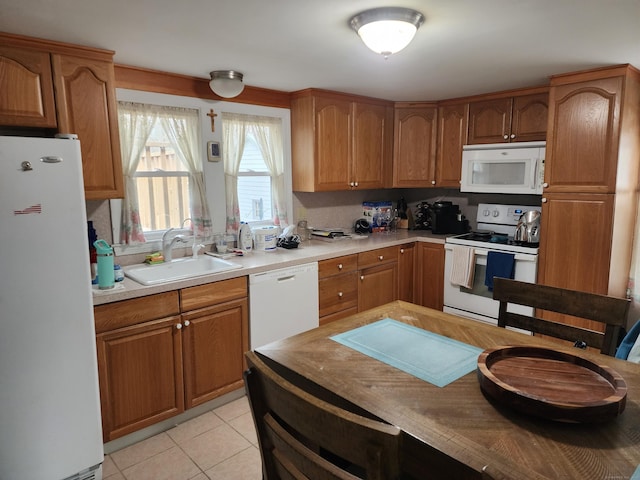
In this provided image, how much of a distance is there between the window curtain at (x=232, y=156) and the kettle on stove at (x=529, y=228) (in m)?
2.24

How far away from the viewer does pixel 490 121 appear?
A: 139 inches

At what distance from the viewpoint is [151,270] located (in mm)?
2730

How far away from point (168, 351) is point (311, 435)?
1699 mm

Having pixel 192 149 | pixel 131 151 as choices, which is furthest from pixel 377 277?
pixel 131 151

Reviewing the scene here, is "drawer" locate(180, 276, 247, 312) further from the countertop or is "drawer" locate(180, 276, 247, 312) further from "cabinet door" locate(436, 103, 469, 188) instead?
"cabinet door" locate(436, 103, 469, 188)

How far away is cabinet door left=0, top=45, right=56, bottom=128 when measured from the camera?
6.49ft

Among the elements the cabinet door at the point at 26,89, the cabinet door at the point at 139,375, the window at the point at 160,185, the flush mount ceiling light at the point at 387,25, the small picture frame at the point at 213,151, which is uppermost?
the flush mount ceiling light at the point at 387,25

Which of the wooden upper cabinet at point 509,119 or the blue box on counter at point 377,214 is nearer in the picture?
the wooden upper cabinet at point 509,119

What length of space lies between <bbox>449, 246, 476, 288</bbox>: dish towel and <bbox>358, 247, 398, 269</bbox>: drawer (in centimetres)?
50

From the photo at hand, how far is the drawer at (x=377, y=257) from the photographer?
3412 millimetres

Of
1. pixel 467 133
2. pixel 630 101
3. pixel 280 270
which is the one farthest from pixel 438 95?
pixel 280 270

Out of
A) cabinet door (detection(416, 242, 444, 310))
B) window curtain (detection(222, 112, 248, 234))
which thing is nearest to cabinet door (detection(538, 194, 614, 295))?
cabinet door (detection(416, 242, 444, 310))

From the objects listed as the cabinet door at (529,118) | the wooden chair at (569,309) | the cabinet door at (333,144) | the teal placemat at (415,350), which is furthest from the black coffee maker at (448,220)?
the teal placemat at (415,350)

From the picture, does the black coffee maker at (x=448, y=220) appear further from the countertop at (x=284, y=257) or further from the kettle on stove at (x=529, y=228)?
the kettle on stove at (x=529, y=228)
